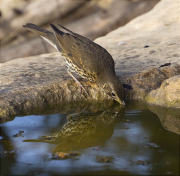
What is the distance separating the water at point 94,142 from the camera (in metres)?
2.68

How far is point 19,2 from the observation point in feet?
33.7

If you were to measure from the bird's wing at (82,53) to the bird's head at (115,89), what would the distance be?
34cm

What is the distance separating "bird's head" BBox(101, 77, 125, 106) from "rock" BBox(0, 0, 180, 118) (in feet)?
0.92

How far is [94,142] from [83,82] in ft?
6.11

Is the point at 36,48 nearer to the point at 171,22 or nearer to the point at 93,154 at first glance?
the point at 171,22

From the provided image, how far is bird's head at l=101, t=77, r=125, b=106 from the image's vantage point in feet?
13.9

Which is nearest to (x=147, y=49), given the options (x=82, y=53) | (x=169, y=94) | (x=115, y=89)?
(x=82, y=53)

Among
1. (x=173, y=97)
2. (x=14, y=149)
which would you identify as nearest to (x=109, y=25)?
(x=173, y=97)

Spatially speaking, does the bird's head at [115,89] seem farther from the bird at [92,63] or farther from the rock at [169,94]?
the rock at [169,94]

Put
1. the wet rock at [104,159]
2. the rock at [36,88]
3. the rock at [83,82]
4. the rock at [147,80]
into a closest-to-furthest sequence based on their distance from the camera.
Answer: the wet rock at [104,159]
the rock at [36,88]
the rock at [83,82]
the rock at [147,80]

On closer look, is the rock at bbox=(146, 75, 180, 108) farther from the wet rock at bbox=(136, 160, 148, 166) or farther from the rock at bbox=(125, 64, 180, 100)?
the wet rock at bbox=(136, 160, 148, 166)

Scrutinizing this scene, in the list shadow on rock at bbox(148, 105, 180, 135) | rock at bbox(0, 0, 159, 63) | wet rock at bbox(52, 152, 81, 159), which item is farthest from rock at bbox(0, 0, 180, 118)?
rock at bbox(0, 0, 159, 63)

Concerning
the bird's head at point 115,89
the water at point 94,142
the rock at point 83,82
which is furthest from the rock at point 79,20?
the water at point 94,142

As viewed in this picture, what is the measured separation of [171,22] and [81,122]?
558cm
